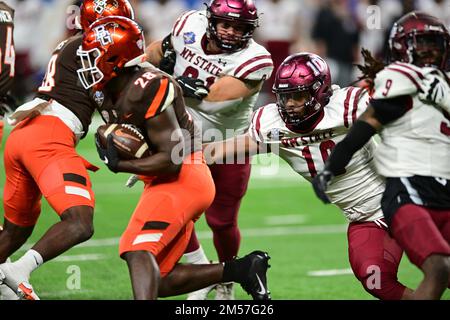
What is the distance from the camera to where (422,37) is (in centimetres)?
453

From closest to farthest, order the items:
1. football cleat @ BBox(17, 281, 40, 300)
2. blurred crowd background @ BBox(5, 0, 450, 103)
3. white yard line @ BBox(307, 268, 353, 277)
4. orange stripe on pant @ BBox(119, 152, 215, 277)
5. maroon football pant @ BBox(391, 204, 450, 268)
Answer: maroon football pant @ BBox(391, 204, 450, 268)
orange stripe on pant @ BBox(119, 152, 215, 277)
football cleat @ BBox(17, 281, 40, 300)
white yard line @ BBox(307, 268, 353, 277)
blurred crowd background @ BBox(5, 0, 450, 103)

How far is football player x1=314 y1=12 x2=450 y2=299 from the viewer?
4426 millimetres

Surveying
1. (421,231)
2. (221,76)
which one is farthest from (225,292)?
(421,231)

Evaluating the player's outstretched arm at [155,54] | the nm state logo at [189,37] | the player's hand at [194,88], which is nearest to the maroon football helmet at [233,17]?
the nm state logo at [189,37]

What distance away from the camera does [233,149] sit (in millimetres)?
5578

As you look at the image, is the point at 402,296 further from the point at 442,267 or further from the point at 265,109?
A: the point at 265,109

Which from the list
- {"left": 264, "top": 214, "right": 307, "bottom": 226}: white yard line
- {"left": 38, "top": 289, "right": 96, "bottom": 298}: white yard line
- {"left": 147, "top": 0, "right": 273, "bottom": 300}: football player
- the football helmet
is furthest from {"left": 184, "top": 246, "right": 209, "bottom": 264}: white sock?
{"left": 264, "top": 214, "right": 307, "bottom": 226}: white yard line

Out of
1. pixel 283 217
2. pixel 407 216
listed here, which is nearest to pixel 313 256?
pixel 283 217

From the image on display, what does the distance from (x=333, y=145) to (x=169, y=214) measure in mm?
1113

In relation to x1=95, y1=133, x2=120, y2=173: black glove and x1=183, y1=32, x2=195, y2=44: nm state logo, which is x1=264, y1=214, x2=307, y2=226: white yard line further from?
x1=95, y1=133, x2=120, y2=173: black glove

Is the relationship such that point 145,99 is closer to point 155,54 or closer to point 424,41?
point 424,41

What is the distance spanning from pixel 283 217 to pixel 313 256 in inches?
68.1

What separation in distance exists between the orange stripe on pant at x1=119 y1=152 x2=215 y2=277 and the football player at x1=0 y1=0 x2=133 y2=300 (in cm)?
49

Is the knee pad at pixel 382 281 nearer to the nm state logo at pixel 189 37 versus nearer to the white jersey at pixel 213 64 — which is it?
the white jersey at pixel 213 64
